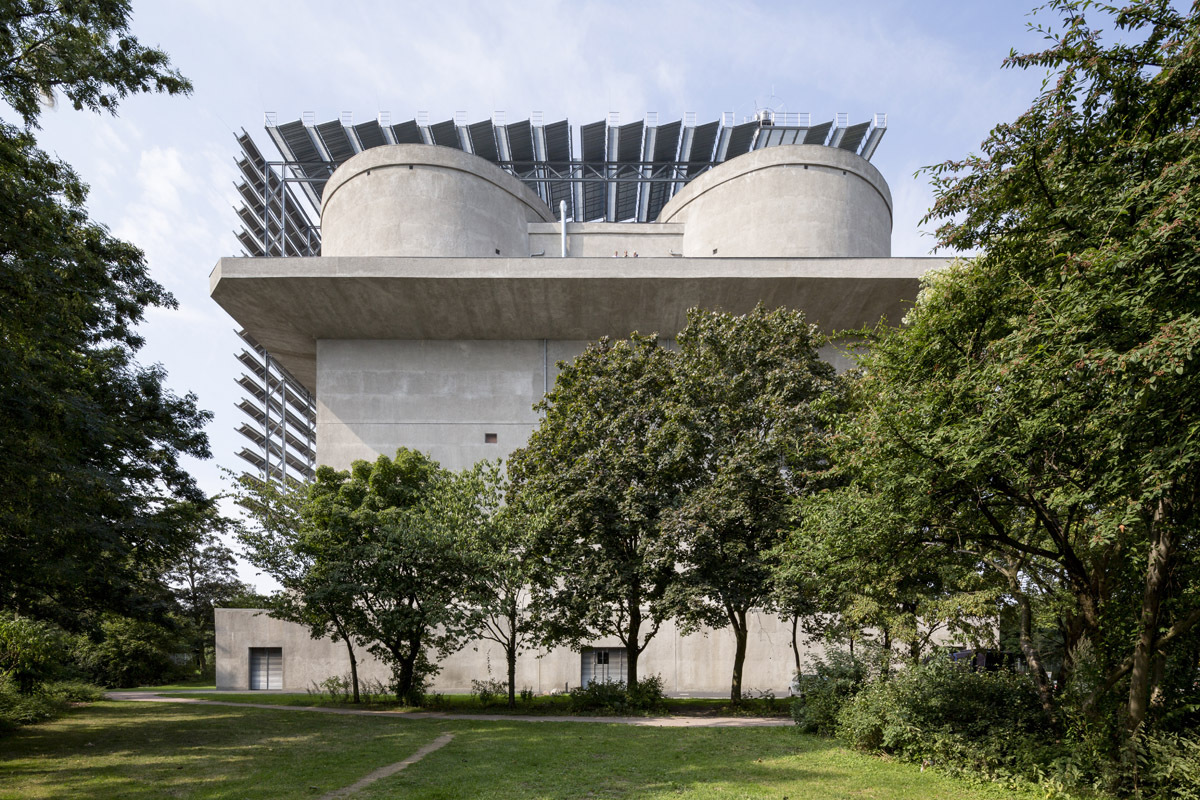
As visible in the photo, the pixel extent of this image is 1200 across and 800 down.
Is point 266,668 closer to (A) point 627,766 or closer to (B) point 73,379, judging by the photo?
(B) point 73,379

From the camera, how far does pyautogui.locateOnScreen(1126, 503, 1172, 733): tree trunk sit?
9.01m

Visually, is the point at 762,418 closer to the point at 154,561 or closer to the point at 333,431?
the point at 154,561

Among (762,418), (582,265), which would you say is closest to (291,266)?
(582,265)

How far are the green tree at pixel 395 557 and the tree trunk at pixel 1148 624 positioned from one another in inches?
566

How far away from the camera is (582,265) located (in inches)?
1169

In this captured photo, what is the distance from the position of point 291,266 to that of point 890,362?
81.0 ft

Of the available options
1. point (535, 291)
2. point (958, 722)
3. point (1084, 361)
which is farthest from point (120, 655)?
point (1084, 361)

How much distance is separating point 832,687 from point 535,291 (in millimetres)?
19639

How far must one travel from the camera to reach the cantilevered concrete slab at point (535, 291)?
29.2 m

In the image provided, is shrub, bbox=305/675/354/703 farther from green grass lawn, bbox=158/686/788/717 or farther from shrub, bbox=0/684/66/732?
shrub, bbox=0/684/66/732

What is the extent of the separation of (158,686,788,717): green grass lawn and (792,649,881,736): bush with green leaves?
13.4 feet

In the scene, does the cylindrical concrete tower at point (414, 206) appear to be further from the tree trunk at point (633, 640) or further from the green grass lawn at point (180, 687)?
the green grass lawn at point (180, 687)

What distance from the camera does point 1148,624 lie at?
9.30 metres

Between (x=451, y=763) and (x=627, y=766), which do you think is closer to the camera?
(x=627, y=766)
